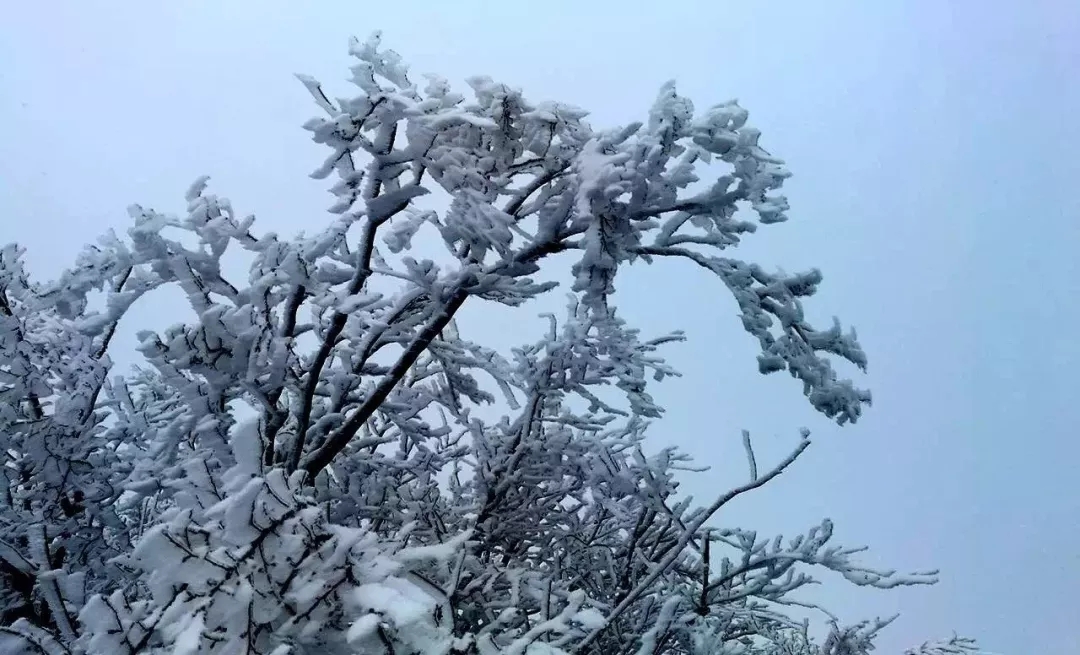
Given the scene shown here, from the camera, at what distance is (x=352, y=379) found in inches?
121

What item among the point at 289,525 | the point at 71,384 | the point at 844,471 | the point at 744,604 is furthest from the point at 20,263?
the point at 844,471

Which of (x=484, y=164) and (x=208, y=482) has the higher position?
(x=484, y=164)

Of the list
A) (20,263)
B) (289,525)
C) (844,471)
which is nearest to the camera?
(289,525)

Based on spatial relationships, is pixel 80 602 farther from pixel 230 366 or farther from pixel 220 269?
pixel 220 269

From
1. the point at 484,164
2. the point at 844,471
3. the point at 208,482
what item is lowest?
the point at 208,482

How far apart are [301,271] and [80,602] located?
1530 millimetres

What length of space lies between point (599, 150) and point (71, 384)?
269cm

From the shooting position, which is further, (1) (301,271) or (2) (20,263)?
(2) (20,263)

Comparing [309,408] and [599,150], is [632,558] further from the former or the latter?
[599,150]

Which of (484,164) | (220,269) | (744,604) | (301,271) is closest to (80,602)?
(220,269)

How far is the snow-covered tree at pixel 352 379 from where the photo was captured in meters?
1.83

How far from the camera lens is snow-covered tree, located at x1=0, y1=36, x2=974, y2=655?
1834 millimetres

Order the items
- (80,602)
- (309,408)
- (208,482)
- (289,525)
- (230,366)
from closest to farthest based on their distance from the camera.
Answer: (289,525), (208,482), (230,366), (80,602), (309,408)

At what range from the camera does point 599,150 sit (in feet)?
8.43
